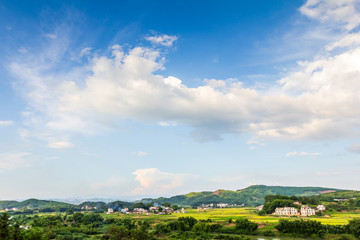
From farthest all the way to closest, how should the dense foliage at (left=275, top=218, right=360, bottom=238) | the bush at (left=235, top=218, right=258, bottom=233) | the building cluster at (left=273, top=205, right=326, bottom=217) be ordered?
1. the building cluster at (left=273, top=205, right=326, bottom=217)
2. the bush at (left=235, top=218, right=258, bottom=233)
3. the dense foliage at (left=275, top=218, right=360, bottom=238)

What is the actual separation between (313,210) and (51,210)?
125106 mm

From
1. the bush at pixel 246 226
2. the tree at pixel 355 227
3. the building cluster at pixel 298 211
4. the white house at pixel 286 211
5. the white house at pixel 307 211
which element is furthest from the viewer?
the white house at pixel 286 211

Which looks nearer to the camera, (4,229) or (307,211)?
(4,229)

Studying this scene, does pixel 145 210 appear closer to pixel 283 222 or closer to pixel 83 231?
pixel 83 231

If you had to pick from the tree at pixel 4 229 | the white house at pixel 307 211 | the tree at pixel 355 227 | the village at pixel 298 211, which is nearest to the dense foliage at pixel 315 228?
the tree at pixel 355 227

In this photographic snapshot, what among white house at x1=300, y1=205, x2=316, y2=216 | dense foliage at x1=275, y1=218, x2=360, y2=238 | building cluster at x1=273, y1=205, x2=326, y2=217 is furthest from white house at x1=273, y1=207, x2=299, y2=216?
dense foliage at x1=275, y1=218, x2=360, y2=238

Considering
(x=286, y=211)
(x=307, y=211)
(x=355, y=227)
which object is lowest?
(x=286, y=211)

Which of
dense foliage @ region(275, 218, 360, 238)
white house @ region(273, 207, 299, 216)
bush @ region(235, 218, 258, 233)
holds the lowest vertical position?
white house @ region(273, 207, 299, 216)

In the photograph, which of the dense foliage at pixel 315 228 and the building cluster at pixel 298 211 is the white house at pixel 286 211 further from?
the dense foliage at pixel 315 228

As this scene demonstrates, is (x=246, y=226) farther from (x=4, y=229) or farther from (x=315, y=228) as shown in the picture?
(x=4, y=229)

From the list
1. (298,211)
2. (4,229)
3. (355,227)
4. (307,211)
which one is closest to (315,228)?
(355,227)

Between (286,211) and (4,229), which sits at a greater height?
(4,229)

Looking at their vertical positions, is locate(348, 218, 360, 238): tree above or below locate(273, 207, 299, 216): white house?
above

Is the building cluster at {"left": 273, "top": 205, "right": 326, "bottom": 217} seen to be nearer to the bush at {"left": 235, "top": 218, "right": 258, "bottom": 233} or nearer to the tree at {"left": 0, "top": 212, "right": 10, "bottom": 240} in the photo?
the bush at {"left": 235, "top": 218, "right": 258, "bottom": 233}
